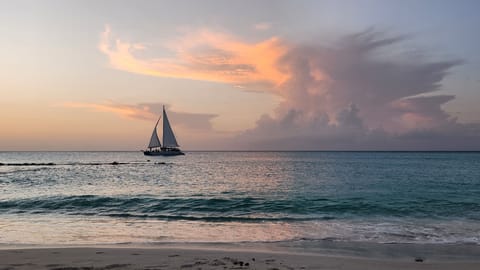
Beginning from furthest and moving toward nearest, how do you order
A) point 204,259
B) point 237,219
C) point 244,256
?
point 237,219 < point 244,256 < point 204,259

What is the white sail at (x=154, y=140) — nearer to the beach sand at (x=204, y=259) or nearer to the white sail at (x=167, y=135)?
the white sail at (x=167, y=135)

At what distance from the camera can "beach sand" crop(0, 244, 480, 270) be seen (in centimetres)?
924

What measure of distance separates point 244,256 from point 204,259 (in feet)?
3.82

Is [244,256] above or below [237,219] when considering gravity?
above

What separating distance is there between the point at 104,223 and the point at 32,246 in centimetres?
525

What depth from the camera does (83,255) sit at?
34.0 ft

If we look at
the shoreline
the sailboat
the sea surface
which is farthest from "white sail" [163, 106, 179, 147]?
the shoreline

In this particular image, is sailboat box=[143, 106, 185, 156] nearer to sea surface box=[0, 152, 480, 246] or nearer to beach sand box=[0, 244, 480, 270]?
sea surface box=[0, 152, 480, 246]

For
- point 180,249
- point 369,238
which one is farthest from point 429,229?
point 180,249

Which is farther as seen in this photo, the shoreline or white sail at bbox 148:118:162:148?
white sail at bbox 148:118:162:148

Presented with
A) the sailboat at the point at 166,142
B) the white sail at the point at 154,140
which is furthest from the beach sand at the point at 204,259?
the white sail at the point at 154,140

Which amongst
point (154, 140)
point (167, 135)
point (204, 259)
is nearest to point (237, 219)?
point (204, 259)

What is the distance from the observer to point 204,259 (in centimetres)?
996

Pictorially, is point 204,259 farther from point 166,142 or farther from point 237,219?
point 166,142
